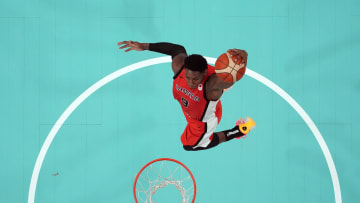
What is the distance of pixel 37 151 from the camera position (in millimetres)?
5676

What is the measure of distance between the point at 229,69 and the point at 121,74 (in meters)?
3.21

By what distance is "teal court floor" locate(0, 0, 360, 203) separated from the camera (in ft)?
18.1

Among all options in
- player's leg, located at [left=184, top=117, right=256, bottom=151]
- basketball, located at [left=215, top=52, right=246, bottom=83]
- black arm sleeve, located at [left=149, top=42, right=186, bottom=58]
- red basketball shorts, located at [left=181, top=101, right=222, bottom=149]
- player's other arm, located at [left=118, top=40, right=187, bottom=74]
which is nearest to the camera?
basketball, located at [left=215, top=52, right=246, bottom=83]

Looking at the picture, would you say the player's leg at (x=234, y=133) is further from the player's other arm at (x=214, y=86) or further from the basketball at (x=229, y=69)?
the basketball at (x=229, y=69)

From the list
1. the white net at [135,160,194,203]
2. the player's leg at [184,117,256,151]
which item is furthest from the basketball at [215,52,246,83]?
the white net at [135,160,194,203]

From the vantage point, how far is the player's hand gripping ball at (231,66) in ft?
9.84

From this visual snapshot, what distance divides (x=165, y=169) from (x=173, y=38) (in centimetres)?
272

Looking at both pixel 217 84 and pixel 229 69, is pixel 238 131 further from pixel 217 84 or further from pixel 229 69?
pixel 229 69

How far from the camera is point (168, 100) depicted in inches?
221

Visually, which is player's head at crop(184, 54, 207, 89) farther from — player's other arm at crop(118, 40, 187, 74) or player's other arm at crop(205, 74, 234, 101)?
player's other arm at crop(118, 40, 187, 74)

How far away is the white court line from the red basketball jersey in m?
1.96

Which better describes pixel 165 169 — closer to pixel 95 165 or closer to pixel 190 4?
pixel 95 165

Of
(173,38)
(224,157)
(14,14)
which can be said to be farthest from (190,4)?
(14,14)

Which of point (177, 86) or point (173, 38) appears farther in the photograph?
point (173, 38)
